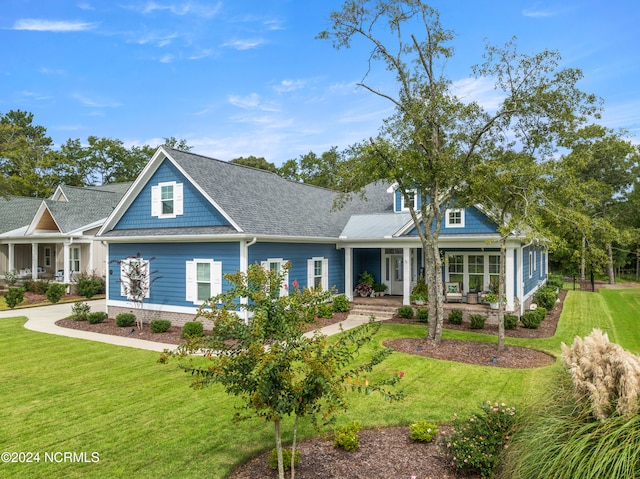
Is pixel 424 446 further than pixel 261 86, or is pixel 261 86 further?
pixel 261 86

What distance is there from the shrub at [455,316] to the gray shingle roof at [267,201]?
19.3 ft

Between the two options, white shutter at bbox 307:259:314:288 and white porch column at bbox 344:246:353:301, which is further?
white porch column at bbox 344:246:353:301

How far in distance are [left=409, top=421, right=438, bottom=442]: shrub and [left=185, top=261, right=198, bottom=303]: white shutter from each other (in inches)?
426

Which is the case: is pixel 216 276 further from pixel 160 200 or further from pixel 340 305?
pixel 340 305

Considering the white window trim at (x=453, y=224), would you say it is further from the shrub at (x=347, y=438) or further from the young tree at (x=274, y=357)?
the young tree at (x=274, y=357)

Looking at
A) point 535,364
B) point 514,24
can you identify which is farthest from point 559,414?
point 514,24

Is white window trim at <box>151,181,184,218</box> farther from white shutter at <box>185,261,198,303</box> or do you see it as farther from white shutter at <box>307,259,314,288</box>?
white shutter at <box>307,259,314,288</box>

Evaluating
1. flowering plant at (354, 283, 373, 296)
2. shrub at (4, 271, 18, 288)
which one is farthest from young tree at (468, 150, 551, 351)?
shrub at (4, 271, 18, 288)

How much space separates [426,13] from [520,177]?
540 cm

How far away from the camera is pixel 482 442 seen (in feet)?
16.6

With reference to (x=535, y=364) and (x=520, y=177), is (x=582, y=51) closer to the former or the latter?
(x=520, y=177)

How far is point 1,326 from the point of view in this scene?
15469mm

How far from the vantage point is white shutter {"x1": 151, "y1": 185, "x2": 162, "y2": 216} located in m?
16.3

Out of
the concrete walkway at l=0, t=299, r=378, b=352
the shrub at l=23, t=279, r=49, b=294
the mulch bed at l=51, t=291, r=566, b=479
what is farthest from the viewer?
the shrub at l=23, t=279, r=49, b=294
